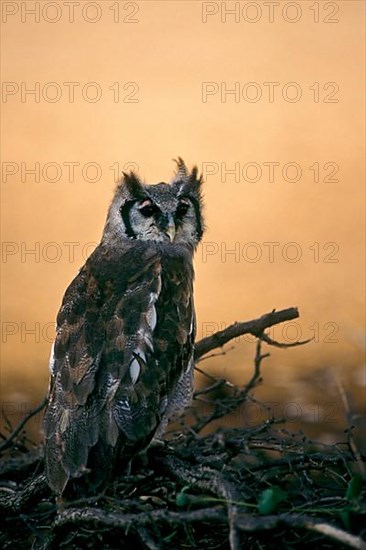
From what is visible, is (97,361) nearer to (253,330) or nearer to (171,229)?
(253,330)

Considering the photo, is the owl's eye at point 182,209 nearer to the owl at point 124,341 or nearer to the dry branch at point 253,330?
the owl at point 124,341

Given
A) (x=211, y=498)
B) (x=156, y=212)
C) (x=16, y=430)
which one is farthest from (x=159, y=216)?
(x=211, y=498)

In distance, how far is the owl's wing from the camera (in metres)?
3.70

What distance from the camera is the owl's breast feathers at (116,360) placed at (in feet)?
12.2

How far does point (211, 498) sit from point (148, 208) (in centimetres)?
225

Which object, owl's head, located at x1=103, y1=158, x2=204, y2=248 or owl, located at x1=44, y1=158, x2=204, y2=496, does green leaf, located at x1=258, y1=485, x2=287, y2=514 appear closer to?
owl, located at x1=44, y1=158, x2=204, y2=496

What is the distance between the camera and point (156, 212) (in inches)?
191

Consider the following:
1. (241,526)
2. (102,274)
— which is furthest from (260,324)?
(241,526)

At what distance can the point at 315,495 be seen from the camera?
3193 millimetres

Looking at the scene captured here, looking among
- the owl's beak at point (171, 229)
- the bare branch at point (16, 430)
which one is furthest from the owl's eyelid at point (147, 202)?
Answer: the bare branch at point (16, 430)

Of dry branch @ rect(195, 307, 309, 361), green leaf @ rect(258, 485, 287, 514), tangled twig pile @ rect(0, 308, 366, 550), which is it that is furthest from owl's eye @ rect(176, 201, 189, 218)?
green leaf @ rect(258, 485, 287, 514)

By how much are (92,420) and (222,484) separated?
3.39 feet

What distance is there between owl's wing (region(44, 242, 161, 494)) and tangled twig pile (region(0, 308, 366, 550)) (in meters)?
0.13

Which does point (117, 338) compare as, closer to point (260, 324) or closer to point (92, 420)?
point (92, 420)
